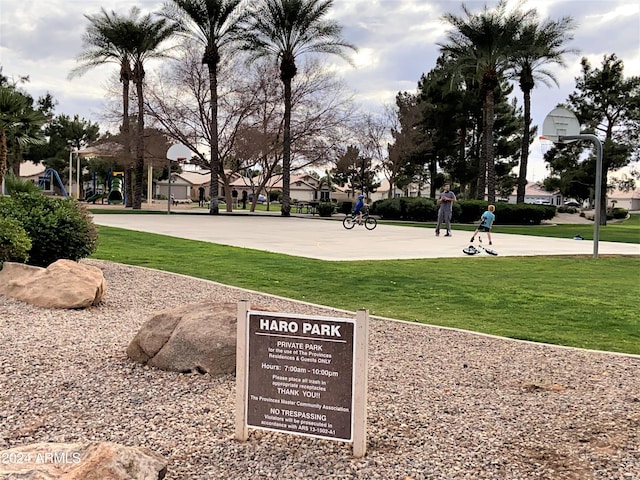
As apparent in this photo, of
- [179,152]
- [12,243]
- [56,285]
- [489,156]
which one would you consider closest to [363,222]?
[489,156]

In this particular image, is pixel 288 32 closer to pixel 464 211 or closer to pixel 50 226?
pixel 464 211

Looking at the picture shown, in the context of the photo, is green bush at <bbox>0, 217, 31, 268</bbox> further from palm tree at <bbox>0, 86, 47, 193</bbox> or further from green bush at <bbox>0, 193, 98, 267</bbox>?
palm tree at <bbox>0, 86, 47, 193</bbox>

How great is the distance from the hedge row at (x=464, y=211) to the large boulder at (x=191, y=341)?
91.9ft

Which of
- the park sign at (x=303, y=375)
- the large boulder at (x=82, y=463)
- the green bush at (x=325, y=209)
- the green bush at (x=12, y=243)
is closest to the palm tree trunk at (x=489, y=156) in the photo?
the green bush at (x=325, y=209)

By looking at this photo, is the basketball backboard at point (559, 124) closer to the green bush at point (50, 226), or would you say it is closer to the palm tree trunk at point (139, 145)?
the green bush at point (50, 226)

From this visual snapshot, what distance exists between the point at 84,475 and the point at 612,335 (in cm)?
558

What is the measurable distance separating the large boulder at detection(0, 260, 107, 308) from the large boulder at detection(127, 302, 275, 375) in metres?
2.02

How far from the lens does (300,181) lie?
309 feet

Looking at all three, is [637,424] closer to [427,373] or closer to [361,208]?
[427,373]

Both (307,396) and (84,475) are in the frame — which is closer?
(84,475)

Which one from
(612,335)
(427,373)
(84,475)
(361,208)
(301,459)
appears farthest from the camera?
(361,208)

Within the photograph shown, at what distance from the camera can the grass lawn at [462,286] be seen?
6.93 meters

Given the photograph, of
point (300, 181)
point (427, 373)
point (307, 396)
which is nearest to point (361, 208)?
point (427, 373)

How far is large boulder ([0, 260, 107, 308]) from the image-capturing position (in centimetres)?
653
